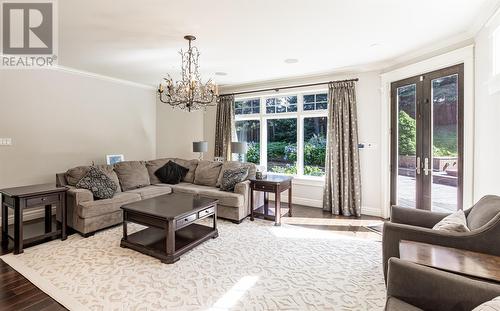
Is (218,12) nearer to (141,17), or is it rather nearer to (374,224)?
(141,17)

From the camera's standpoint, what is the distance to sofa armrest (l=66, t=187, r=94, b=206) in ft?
11.5

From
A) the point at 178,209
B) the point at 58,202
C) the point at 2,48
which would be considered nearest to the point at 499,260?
the point at 178,209

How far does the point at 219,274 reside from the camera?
254cm

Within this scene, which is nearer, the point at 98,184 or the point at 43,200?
the point at 43,200

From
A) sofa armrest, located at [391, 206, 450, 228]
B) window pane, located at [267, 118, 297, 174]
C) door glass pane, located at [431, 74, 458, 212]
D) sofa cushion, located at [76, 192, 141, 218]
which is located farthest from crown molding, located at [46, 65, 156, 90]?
door glass pane, located at [431, 74, 458, 212]

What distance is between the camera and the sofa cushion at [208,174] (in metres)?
5.00

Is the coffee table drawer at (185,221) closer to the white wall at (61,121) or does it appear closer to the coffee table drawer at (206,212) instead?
the coffee table drawer at (206,212)

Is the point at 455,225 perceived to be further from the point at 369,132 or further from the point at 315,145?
the point at 315,145

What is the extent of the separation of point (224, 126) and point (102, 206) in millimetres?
3171

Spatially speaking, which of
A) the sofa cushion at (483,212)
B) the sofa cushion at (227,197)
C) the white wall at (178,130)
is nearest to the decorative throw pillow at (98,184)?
the sofa cushion at (227,197)

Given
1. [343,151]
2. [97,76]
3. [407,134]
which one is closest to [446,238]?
[407,134]

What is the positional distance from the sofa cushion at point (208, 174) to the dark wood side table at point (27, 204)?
90.4 inches

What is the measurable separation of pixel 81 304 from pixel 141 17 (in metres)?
2.87

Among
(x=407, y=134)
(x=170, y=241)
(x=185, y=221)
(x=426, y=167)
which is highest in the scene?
(x=407, y=134)
